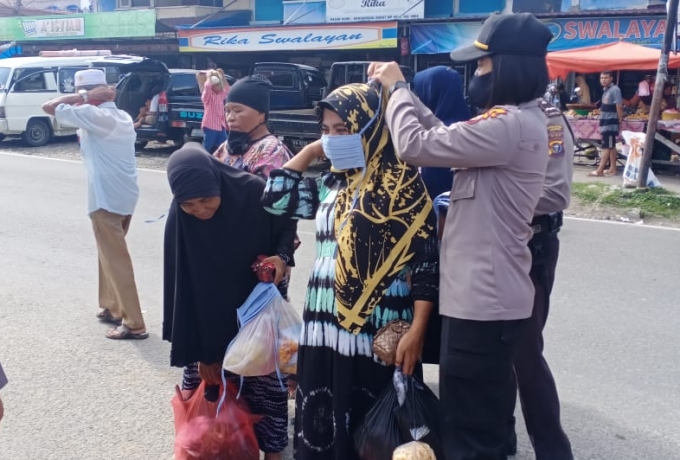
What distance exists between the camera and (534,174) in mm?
2301

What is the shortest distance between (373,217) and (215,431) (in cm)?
128

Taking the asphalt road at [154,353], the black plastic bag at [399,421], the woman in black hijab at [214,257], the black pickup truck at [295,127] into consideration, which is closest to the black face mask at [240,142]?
the woman in black hijab at [214,257]

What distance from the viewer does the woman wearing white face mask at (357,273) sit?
8.04ft

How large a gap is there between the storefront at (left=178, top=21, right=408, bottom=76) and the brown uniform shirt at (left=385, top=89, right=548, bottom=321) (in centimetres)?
1661

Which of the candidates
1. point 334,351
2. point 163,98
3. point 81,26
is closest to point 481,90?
point 334,351

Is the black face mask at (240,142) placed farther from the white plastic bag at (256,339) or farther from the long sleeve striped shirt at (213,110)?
the long sleeve striped shirt at (213,110)

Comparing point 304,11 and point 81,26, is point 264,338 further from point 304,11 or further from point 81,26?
point 81,26

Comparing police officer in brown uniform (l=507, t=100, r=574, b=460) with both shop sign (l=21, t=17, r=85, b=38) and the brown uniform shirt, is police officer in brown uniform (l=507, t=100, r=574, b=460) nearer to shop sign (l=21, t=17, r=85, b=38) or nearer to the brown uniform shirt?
the brown uniform shirt

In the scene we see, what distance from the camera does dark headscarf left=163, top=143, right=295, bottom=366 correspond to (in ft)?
9.95

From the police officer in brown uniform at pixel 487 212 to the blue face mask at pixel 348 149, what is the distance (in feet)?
0.43

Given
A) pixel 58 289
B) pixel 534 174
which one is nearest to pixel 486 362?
pixel 534 174

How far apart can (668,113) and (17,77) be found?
1349cm

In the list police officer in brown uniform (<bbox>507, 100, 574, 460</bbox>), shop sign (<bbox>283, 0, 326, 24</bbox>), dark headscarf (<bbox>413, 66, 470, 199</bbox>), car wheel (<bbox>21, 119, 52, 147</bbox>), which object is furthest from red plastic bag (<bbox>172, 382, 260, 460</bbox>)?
shop sign (<bbox>283, 0, 326, 24</bbox>)

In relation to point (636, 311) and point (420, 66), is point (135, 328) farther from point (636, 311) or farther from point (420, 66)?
point (420, 66)
